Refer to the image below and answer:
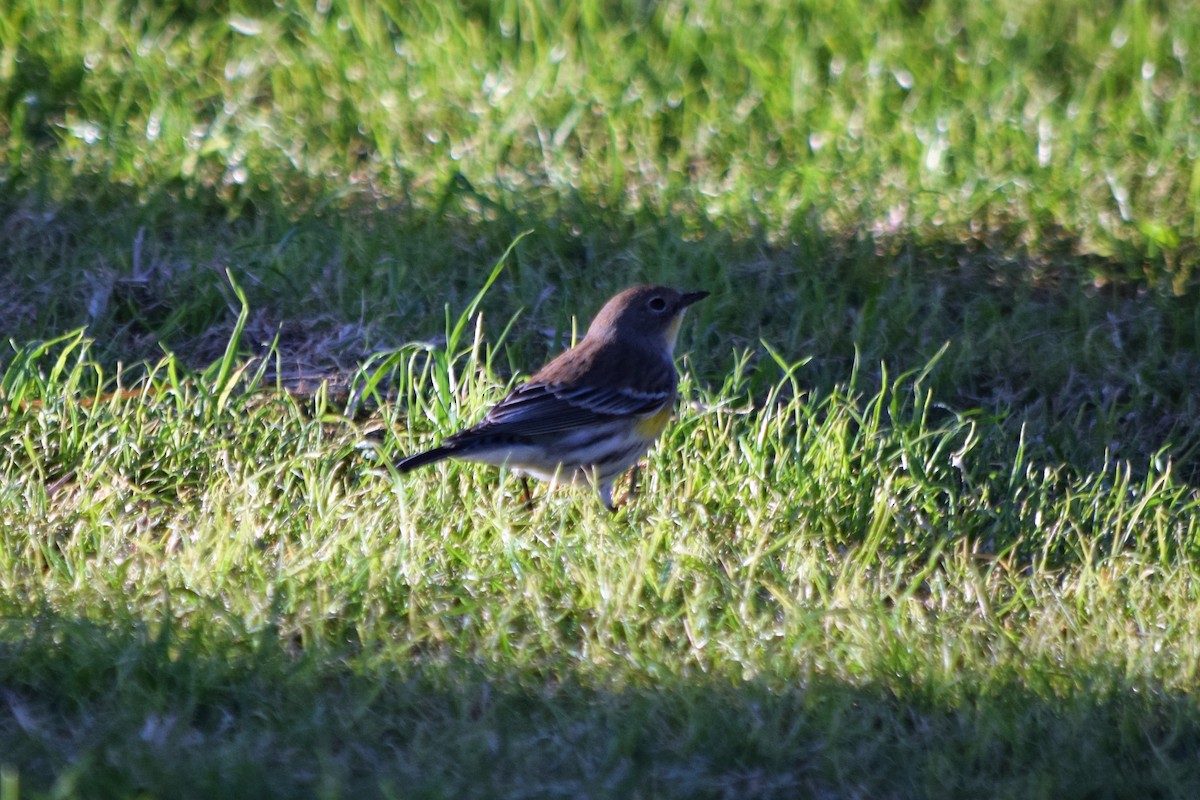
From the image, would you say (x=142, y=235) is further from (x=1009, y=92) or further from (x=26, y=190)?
(x=1009, y=92)

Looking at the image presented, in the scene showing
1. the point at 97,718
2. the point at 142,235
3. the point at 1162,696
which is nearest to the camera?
the point at 97,718

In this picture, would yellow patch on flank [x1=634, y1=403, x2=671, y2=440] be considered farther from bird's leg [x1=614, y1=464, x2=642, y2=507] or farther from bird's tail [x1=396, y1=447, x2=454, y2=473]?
bird's tail [x1=396, y1=447, x2=454, y2=473]

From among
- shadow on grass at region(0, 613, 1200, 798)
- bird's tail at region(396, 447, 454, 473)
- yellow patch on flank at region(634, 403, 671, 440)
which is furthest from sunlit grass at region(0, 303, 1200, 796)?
bird's tail at region(396, 447, 454, 473)

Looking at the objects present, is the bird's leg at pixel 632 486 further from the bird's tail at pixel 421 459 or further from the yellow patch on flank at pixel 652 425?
the bird's tail at pixel 421 459

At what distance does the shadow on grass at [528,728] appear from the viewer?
3.71 meters

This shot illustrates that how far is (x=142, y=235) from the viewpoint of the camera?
671 centimetres

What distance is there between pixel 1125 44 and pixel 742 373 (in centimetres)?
403

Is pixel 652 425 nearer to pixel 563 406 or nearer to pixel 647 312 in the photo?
pixel 563 406

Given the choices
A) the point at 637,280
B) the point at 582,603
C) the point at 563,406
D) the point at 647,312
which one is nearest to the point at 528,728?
the point at 582,603

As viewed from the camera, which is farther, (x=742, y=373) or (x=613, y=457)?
(x=742, y=373)

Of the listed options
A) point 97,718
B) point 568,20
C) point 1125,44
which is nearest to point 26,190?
point 568,20

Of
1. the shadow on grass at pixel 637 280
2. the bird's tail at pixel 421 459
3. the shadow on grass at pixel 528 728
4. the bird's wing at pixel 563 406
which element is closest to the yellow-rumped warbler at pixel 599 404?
the bird's wing at pixel 563 406

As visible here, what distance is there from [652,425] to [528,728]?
1886 mm

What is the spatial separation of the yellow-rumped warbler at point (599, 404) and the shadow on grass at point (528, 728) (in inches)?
47.5
